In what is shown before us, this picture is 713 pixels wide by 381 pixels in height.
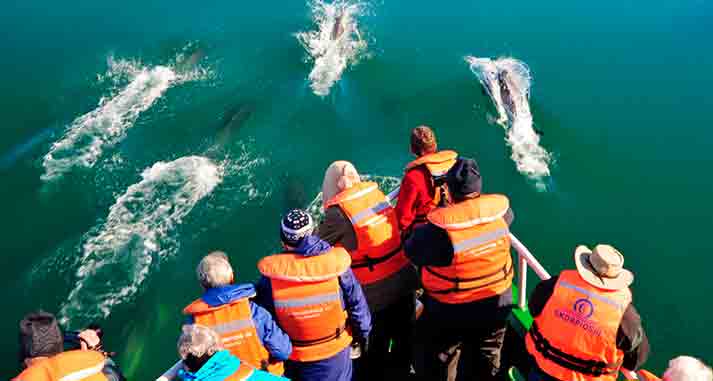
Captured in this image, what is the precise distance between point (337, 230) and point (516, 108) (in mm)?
8812

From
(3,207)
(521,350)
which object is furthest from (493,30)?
(3,207)

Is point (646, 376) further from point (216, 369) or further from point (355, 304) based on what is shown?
point (216, 369)

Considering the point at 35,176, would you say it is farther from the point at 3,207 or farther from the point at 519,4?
the point at 519,4

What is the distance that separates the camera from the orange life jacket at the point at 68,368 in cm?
445

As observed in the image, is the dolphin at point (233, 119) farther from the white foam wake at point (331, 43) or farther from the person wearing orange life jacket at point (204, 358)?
the person wearing orange life jacket at point (204, 358)

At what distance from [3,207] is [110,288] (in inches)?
160

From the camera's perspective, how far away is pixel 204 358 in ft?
13.6

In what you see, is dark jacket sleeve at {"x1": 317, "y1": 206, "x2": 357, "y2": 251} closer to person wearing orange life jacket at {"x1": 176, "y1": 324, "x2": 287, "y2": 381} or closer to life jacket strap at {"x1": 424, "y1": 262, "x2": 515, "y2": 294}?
life jacket strap at {"x1": 424, "y1": 262, "x2": 515, "y2": 294}

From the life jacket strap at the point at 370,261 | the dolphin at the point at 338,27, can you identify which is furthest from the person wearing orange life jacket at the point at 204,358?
the dolphin at the point at 338,27

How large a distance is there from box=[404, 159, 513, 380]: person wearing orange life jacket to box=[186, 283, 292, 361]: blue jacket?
1464 millimetres

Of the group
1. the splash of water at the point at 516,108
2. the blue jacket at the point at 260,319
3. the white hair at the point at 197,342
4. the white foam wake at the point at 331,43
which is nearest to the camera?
the white hair at the point at 197,342

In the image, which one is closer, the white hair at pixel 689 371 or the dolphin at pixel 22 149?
the white hair at pixel 689 371

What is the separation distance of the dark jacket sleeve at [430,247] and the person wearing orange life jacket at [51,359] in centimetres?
292

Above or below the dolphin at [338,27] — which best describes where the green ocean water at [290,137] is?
below
